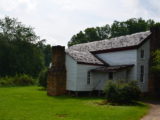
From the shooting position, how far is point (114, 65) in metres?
31.5

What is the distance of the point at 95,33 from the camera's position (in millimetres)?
87375

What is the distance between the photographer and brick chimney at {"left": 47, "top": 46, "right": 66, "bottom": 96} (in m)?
28.8

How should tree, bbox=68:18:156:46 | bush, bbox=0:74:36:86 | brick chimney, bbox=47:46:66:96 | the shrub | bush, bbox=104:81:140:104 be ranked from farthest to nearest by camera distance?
tree, bbox=68:18:156:46 < the shrub < bush, bbox=0:74:36:86 < brick chimney, bbox=47:46:66:96 < bush, bbox=104:81:140:104

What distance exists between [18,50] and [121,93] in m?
42.3

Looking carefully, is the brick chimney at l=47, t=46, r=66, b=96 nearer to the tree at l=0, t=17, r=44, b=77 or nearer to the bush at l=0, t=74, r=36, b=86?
the bush at l=0, t=74, r=36, b=86

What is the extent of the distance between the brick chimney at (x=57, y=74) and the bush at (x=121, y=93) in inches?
308

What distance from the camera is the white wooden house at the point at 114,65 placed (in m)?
28.9

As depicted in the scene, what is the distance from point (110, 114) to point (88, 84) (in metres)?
14.1

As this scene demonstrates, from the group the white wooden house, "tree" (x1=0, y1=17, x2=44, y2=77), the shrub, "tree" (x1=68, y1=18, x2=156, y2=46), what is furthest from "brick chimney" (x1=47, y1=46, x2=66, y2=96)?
"tree" (x1=68, y1=18, x2=156, y2=46)

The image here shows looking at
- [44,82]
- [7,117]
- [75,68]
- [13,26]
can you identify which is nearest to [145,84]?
[75,68]

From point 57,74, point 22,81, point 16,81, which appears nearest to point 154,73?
point 57,74

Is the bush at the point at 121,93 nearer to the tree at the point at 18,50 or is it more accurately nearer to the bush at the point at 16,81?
the bush at the point at 16,81

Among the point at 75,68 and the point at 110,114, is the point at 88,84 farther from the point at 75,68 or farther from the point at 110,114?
the point at 110,114

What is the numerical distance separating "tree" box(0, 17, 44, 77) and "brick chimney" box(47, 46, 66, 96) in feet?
103
